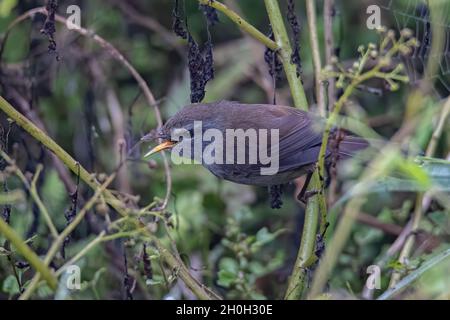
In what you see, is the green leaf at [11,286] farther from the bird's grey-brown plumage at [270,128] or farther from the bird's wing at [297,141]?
the bird's wing at [297,141]

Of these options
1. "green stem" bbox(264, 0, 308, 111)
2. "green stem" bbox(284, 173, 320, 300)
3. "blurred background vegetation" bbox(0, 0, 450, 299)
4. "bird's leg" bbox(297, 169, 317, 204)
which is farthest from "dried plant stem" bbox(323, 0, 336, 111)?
"green stem" bbox(284, 173, 320, 300)

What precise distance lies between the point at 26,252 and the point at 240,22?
1.53 m

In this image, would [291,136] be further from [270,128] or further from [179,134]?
[179,134]

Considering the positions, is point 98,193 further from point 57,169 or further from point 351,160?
point 57,169

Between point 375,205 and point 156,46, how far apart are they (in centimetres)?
Answer: 250

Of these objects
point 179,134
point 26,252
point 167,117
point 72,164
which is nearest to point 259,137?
point 179,134

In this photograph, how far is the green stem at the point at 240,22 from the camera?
336 centimetres

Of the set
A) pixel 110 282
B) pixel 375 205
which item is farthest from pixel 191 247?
pixel 375 205

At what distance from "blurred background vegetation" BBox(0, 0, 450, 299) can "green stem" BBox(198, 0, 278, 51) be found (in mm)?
725

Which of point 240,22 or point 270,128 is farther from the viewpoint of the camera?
point 270,128

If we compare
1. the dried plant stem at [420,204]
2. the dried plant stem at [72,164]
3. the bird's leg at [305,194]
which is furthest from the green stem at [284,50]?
the dried plant stem at [72,164]

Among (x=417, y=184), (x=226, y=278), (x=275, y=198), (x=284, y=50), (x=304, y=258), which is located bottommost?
(x=226, y=278)

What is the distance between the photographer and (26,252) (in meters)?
2.52
